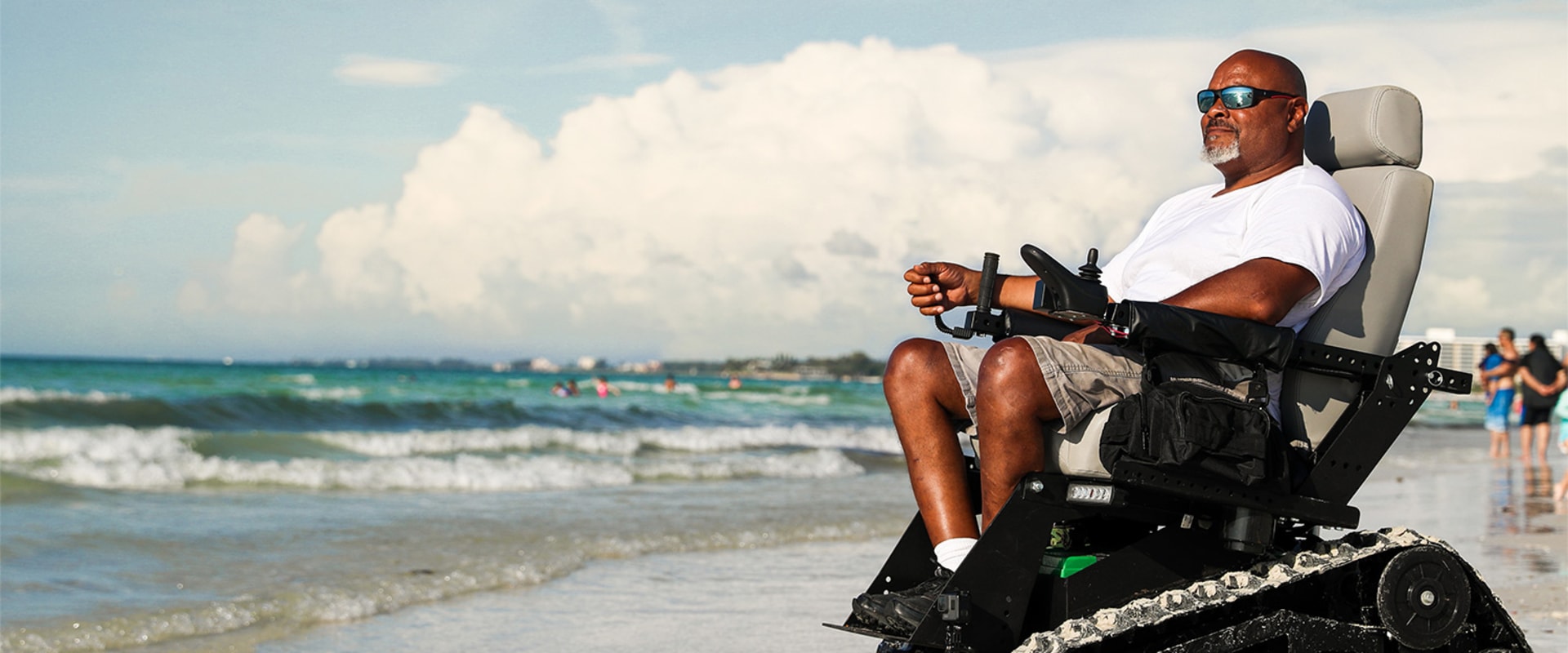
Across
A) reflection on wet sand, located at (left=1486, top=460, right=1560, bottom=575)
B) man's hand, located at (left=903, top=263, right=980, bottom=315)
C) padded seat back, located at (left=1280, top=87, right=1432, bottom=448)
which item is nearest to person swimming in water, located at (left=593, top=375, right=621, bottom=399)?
reflection on wet sand, located at (left=1486, top=460, right=1560, bottom=575)

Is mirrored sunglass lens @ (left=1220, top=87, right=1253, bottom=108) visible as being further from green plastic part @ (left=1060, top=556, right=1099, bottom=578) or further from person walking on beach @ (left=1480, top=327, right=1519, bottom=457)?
person walking on beach @ (left=1480, top=327, right=1519, bottom=457)

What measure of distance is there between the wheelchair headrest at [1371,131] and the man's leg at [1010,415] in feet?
3.57

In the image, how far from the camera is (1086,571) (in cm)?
312

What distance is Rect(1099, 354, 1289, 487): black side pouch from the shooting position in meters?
2.87

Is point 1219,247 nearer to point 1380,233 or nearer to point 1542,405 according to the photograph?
point 1380,233

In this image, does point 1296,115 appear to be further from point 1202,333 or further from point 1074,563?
point 1074,563

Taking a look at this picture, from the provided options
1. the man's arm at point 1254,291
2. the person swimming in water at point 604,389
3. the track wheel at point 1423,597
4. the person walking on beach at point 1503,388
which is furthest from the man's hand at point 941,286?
the person swimming in water at point 604,389

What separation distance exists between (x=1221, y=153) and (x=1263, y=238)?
42cm

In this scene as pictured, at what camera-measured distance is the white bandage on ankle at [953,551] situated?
3.16m

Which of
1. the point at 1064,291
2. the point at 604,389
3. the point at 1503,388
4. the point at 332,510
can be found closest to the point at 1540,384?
the point at 1503,388

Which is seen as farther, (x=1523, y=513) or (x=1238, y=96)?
(x=1523, y=513)

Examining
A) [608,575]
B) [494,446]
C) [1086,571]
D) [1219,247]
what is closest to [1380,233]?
[1219,247]

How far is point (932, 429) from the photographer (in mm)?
3309

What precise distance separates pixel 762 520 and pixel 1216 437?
621 centimetres
